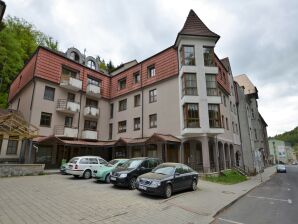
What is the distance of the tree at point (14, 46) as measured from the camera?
26.4m

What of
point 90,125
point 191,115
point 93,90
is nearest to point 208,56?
point 191,115

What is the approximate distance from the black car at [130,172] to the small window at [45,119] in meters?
13.6

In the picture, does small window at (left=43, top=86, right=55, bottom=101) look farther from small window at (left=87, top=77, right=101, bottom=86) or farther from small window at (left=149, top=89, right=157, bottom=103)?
small window at (left=149, top=89, right=157, bottom=103)

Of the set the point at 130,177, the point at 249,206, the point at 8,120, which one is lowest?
the point at 249,206

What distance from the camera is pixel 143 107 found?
80.9 feet

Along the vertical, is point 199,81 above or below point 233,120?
above

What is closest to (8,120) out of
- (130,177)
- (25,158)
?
(25,158)

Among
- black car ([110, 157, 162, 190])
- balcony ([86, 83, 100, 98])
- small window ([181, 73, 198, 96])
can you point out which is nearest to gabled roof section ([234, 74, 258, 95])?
small window ([181, 73, 198, 96])

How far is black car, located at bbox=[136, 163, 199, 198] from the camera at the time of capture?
9410mm

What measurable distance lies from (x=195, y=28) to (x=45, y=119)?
1917cm

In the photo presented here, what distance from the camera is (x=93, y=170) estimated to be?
52.1 feet

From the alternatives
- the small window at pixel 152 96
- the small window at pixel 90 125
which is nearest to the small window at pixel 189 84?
the small window at pixel 152 96

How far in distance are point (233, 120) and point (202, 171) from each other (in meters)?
12.4

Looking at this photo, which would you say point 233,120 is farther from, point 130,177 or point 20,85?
point 20,85
